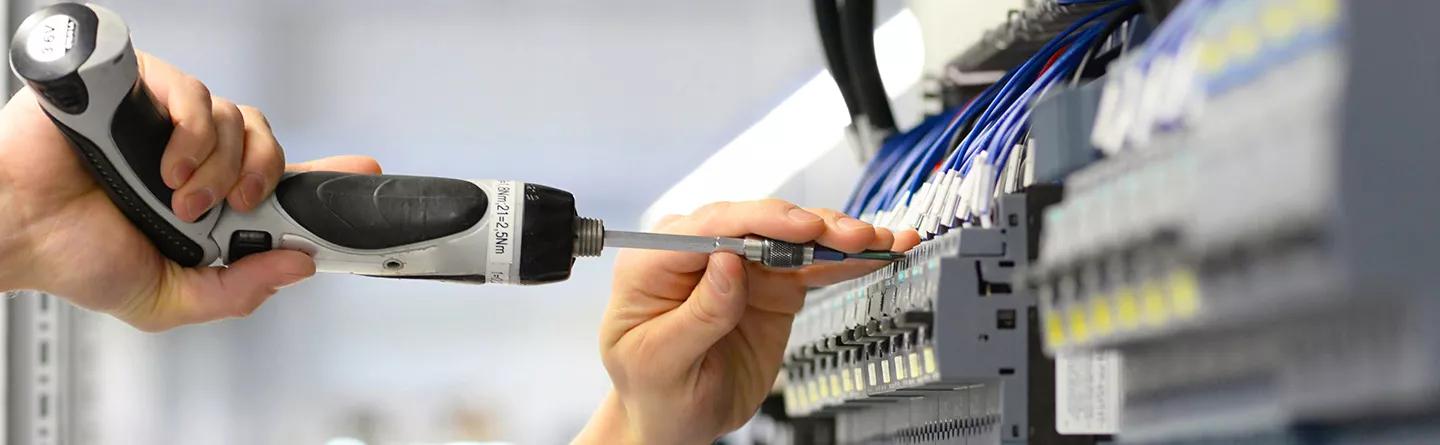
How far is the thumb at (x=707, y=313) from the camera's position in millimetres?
1054

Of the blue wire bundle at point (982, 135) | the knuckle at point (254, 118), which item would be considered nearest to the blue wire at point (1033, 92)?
the blue wire bundle at point (982, 135)

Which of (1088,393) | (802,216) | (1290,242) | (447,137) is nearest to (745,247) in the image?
(802,216)

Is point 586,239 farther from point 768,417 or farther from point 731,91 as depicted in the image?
point 731,91

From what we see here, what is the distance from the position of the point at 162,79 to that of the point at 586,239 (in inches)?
12.5

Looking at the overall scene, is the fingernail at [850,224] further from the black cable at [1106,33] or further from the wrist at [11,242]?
the wrist at [11,242]

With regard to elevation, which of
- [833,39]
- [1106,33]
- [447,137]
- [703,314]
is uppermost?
[447,137]

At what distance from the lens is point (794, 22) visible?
4.07m

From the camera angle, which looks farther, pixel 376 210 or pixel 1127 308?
pixel 376 210

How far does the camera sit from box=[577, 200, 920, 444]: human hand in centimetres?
103

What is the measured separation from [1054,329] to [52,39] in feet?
2.03

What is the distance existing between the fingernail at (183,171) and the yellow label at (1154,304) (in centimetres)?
64

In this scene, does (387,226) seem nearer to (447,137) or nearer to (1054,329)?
(1054,329)

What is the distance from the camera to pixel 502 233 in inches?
38.4

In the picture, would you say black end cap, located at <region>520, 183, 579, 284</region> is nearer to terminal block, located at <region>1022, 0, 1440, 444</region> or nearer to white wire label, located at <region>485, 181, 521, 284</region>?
white wire label, located at <region>485, 181, 521, 284</region>
